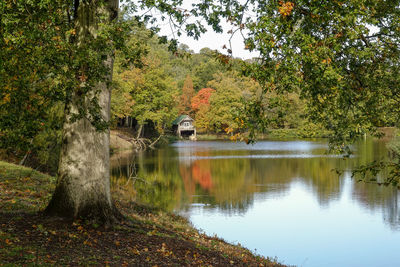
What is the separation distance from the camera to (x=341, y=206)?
2208cm

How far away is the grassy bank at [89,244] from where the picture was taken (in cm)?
742

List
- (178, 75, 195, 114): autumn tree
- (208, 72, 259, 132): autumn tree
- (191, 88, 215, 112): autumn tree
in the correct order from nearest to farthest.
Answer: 1. (208, 72, 259, 132): autumn tree
2. (191, 88, 215, 112): autumn tree
3. (178, 75, 195, 114): autumn tree

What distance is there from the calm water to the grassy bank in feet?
13.3

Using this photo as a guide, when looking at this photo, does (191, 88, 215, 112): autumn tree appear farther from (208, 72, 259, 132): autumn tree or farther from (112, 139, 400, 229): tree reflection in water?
(112, 139, 400, 229): tree reflection in water

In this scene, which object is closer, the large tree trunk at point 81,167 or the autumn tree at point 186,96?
the large tree trunk at point 81,167

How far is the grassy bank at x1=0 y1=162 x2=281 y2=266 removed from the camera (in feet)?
24.3

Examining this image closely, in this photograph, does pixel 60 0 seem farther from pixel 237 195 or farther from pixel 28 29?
pixel 237 195

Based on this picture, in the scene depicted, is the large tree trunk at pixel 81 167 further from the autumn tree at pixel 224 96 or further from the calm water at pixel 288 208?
the autumn tree at pixel 224 96

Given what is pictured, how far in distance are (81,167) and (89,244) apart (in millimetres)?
1715

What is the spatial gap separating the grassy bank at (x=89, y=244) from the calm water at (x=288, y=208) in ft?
13.3

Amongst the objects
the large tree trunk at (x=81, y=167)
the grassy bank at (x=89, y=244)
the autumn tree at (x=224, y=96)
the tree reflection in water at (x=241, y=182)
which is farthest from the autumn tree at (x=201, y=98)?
the large tree trunk at (x=81, y=167)

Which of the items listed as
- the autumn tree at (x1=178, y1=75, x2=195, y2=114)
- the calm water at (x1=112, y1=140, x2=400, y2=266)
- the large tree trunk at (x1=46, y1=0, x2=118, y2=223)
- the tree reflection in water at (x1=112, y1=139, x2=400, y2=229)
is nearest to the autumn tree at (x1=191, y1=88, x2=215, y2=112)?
the autumn tree at (x1=178, y1=75, x2=195, y2=114)

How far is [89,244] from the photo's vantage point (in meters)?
8.38

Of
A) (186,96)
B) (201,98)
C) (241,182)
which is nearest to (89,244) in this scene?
(241,182)
